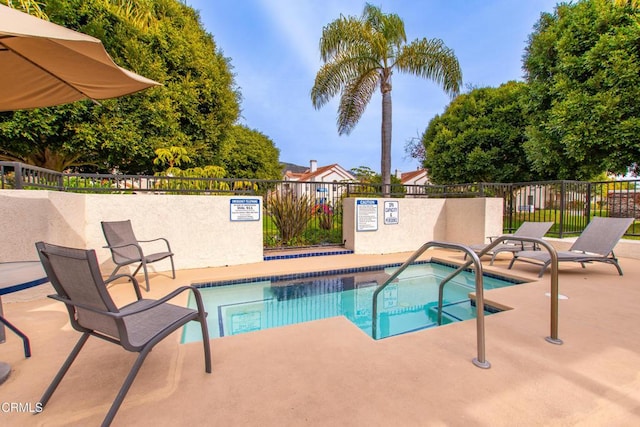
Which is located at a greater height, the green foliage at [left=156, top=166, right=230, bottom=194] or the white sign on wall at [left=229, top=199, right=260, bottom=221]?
the green foliage at [left=156, top=166, right=230, bottom=194]

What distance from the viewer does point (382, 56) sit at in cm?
911

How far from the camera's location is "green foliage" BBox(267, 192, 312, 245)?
23.8 feet

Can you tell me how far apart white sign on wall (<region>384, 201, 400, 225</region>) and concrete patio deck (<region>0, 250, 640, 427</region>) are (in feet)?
14.9

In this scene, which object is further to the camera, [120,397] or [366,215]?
[366,215]

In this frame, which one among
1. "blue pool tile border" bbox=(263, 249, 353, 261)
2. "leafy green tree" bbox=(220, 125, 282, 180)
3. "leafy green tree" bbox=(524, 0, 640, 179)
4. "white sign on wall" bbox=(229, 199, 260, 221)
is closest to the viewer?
"white sign on wall" bbox=(229, 199, 260, 221)

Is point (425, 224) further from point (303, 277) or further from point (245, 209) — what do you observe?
point (245, 209)

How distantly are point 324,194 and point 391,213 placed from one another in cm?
185

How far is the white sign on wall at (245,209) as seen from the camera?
20.1 feet

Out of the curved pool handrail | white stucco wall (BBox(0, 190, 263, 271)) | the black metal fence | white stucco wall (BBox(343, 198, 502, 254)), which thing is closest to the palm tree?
white stucco wall (BBox(343, 198, 502, 254))

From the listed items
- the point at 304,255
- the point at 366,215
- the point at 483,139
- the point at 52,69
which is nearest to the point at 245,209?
the point at 304,255

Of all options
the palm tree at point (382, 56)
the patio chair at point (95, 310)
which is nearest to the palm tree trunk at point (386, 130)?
the palm tree at point (382, 56)

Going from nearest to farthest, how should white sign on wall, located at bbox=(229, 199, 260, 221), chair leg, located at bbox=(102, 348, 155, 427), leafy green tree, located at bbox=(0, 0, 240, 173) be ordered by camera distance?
chair leg, located at bbox=(102, 348, 155, 427) < white sign on wall, located at bbox=(229, 199, 260, 221) < leafy green tree, located at bbox=(0, 0, 240, 173)

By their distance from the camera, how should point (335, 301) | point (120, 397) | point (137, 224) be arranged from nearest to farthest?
1. point (120, 397)
2. point (335, 301)
3. point (137, 224)

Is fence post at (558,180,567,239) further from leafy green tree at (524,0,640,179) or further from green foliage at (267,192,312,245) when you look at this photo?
green foliage at (267,192,312,245)
